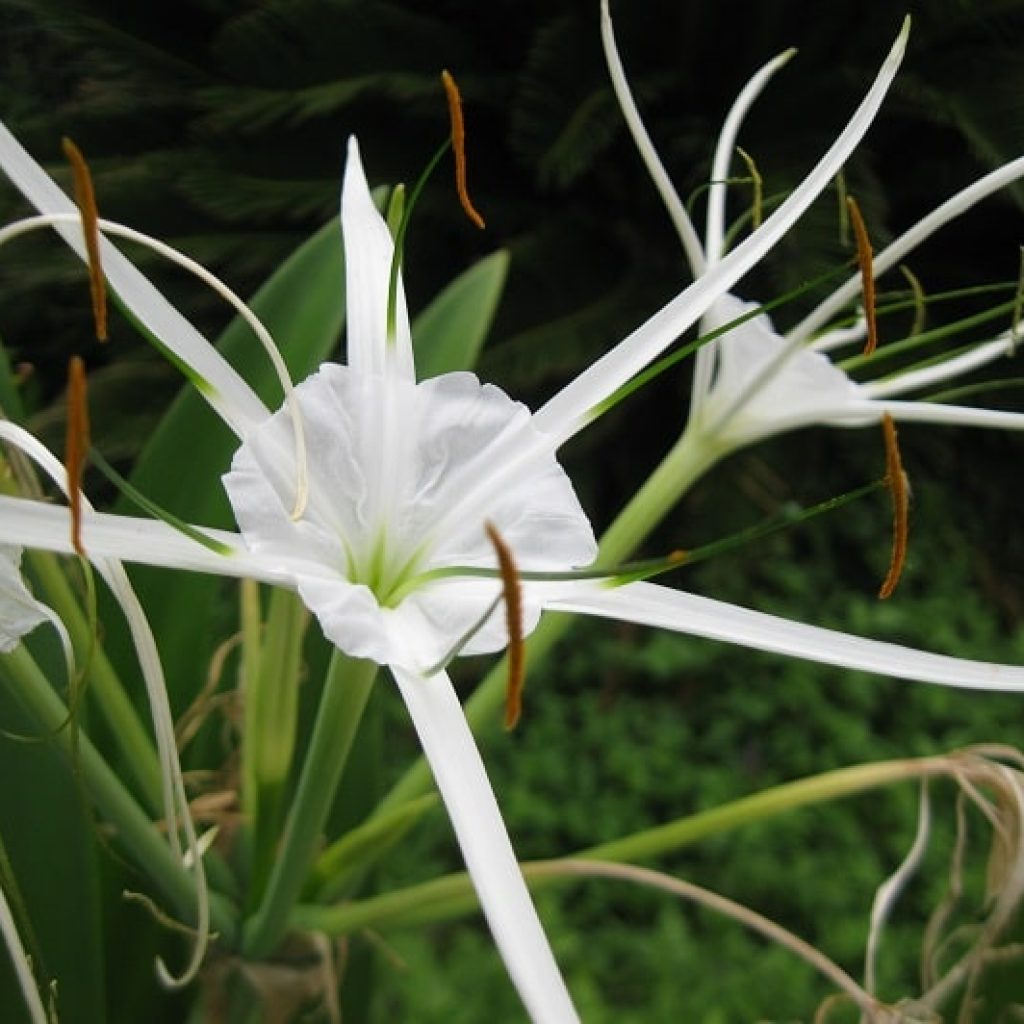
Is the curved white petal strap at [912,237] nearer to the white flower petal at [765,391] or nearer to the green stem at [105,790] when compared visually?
the white flower petal at [765,391]

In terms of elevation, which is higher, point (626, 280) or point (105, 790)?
point (626, 280)

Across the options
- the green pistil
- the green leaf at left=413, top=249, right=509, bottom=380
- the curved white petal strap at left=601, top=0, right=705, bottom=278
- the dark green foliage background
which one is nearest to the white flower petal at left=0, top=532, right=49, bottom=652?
the green pistil

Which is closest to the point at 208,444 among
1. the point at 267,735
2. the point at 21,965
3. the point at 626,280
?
the point at 267,735

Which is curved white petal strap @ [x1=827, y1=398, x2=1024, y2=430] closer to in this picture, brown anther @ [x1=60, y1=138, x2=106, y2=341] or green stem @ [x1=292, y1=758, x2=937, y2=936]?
green stem @ [x1=292, y1=758, x2=937, y2=936]

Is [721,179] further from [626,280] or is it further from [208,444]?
[626,280]

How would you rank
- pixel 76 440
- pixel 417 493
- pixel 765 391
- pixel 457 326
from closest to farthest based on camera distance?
pixel 76 440 → pixel 417 493 → pixel 765 391 → pixel 457 326

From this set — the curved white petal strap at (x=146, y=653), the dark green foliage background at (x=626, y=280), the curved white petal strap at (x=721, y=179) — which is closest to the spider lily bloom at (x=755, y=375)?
the curved white petal strap at (x=721, y=179)
